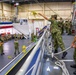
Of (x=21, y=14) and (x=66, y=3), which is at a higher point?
(x=66, y=3)

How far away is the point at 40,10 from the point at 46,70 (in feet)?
48.8

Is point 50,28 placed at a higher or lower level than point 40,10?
lower

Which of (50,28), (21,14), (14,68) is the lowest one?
(14,68)

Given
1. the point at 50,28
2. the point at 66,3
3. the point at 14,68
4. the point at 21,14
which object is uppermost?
the point at 66,3

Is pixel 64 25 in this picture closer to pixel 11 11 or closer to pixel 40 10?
pixel 40 10

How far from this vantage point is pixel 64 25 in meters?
10.4

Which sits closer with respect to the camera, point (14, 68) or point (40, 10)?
point (14, 68)

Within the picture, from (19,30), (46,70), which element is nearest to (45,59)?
(46,70)

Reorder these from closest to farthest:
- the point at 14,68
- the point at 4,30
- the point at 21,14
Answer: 1. the point at 14,68
2. the point at 4,30
3. the point at 21,14

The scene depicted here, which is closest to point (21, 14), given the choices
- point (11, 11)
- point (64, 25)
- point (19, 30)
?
point (11, 11)

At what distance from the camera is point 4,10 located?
16.2 metres

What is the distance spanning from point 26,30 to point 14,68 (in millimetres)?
8198

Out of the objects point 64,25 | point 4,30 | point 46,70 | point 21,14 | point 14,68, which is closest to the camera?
point 46,70

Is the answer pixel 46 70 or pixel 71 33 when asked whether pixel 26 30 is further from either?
pixel 46 70
